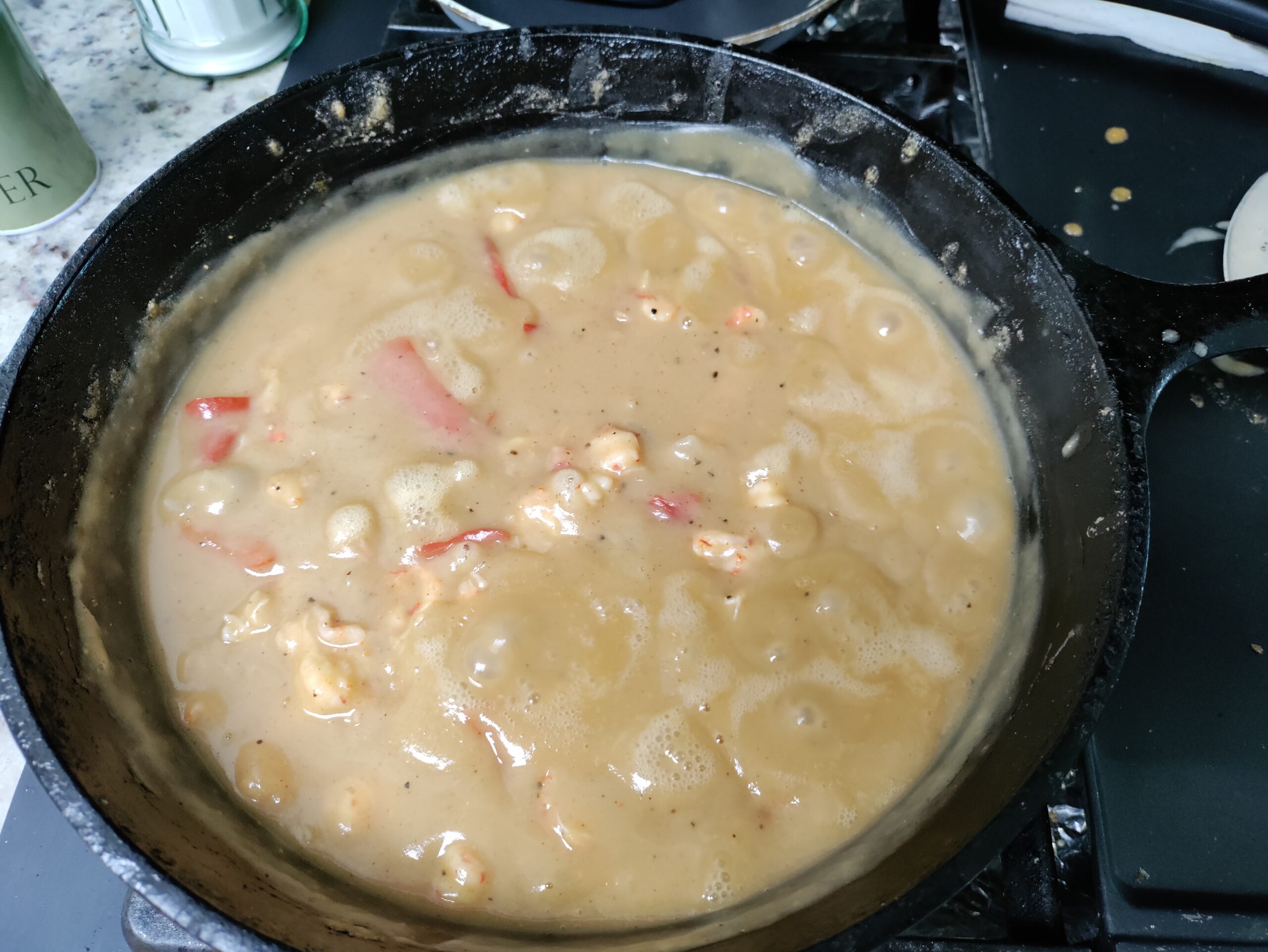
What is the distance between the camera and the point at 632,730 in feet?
2.94

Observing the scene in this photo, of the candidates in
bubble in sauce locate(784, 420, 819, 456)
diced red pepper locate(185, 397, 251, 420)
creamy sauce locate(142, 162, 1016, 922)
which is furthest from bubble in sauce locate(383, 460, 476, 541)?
bubble in sauce locate(784, 420, 819, 456)

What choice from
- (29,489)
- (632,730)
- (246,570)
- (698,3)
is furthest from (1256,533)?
(29,489)

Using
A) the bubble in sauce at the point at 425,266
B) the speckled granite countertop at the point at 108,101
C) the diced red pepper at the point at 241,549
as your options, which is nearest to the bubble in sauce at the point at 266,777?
the diced red pepper at the point at 241,549

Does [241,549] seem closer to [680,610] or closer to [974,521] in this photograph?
[680,610]

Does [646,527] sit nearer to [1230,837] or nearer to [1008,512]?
[1008,512]

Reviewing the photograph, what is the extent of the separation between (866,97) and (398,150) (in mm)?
632

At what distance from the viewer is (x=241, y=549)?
1.00 meters

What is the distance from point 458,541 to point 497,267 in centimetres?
42

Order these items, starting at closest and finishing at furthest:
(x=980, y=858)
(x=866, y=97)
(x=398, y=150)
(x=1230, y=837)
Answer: (x=980, y=858), (x=1230, y=837), (x=866, y=97), (x=398, y=150)

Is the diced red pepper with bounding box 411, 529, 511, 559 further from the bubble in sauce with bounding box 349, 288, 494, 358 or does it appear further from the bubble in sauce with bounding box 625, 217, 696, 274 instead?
the bubble in sauce with bounding box 625, 217, 696, 274

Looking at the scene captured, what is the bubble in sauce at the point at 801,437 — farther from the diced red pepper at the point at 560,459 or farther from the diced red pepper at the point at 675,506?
the diced red pepper at the point at 560,459

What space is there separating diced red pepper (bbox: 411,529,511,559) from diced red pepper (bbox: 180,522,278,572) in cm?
17

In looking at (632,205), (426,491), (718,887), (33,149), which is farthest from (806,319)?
(33,149)

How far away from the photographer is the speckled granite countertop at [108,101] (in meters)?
1.33
